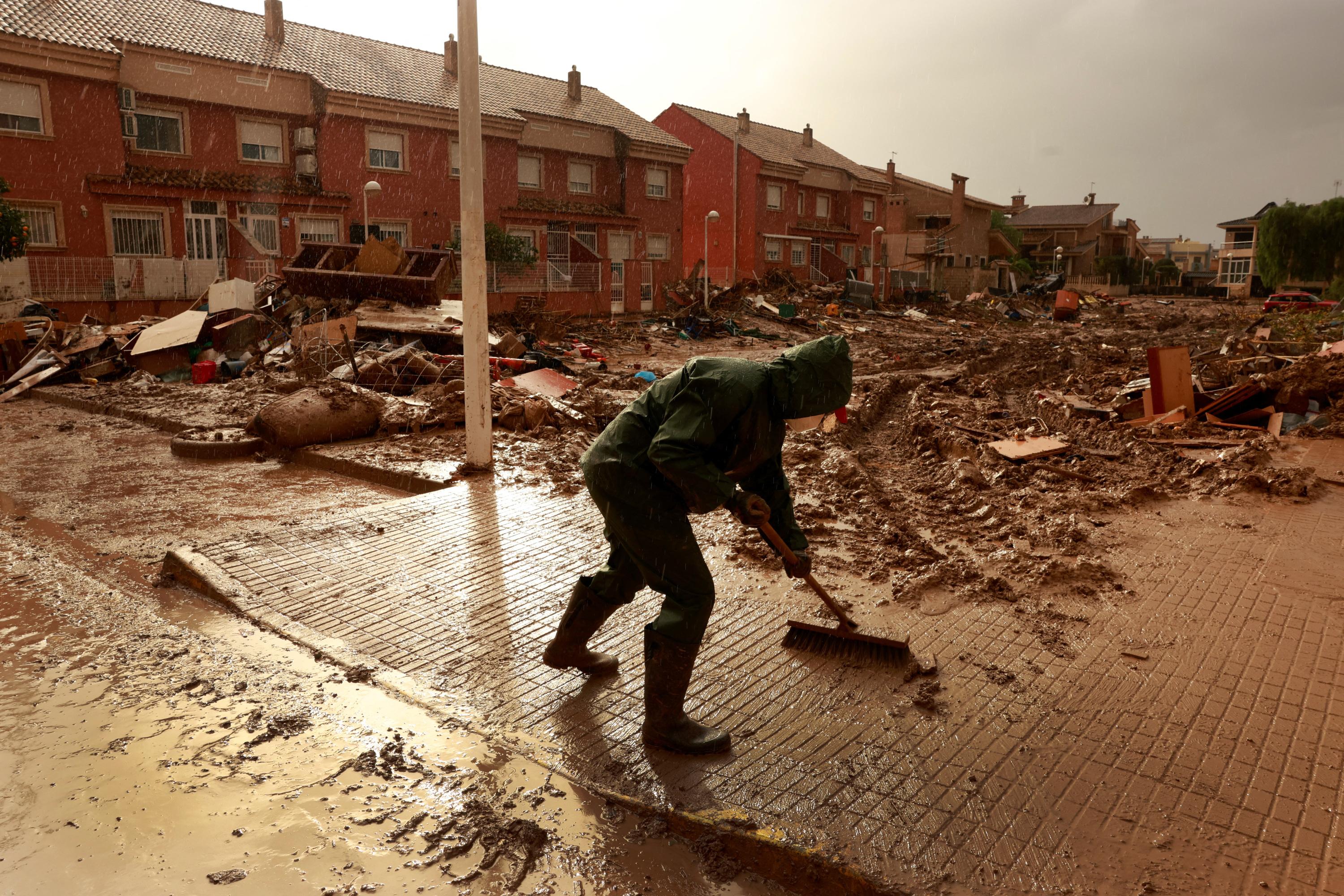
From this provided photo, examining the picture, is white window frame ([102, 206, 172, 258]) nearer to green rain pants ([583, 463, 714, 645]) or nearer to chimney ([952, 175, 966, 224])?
green rain pants ([583, 463, 714, 645])

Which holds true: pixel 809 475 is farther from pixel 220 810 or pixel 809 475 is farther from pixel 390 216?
pixel 390 216

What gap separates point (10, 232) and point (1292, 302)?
40.8 metres

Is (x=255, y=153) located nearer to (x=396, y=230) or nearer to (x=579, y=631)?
(x=396, y=230)

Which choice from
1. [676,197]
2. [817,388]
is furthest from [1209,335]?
[817,388]

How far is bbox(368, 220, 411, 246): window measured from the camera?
2512 centimetres

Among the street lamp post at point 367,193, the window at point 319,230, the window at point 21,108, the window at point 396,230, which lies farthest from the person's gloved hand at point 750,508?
the window at point 396,230

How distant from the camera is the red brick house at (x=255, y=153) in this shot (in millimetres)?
19906

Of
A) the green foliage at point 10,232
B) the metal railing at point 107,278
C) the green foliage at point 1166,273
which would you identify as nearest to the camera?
the green foliage at point 10,232

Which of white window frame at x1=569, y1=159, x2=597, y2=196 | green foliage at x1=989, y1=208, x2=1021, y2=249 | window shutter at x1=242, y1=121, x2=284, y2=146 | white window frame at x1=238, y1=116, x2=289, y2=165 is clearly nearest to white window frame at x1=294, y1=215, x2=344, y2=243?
white window frame at x1=238, y1=116, x2=289, y2=165

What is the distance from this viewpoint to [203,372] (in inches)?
552

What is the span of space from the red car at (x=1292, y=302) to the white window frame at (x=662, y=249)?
21717 millimetres

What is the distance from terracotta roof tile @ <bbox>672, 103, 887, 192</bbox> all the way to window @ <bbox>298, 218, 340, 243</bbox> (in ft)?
61.8

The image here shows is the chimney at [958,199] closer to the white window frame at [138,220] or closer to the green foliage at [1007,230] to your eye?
the green foliage at [1007,230]

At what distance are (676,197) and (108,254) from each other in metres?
19.4
